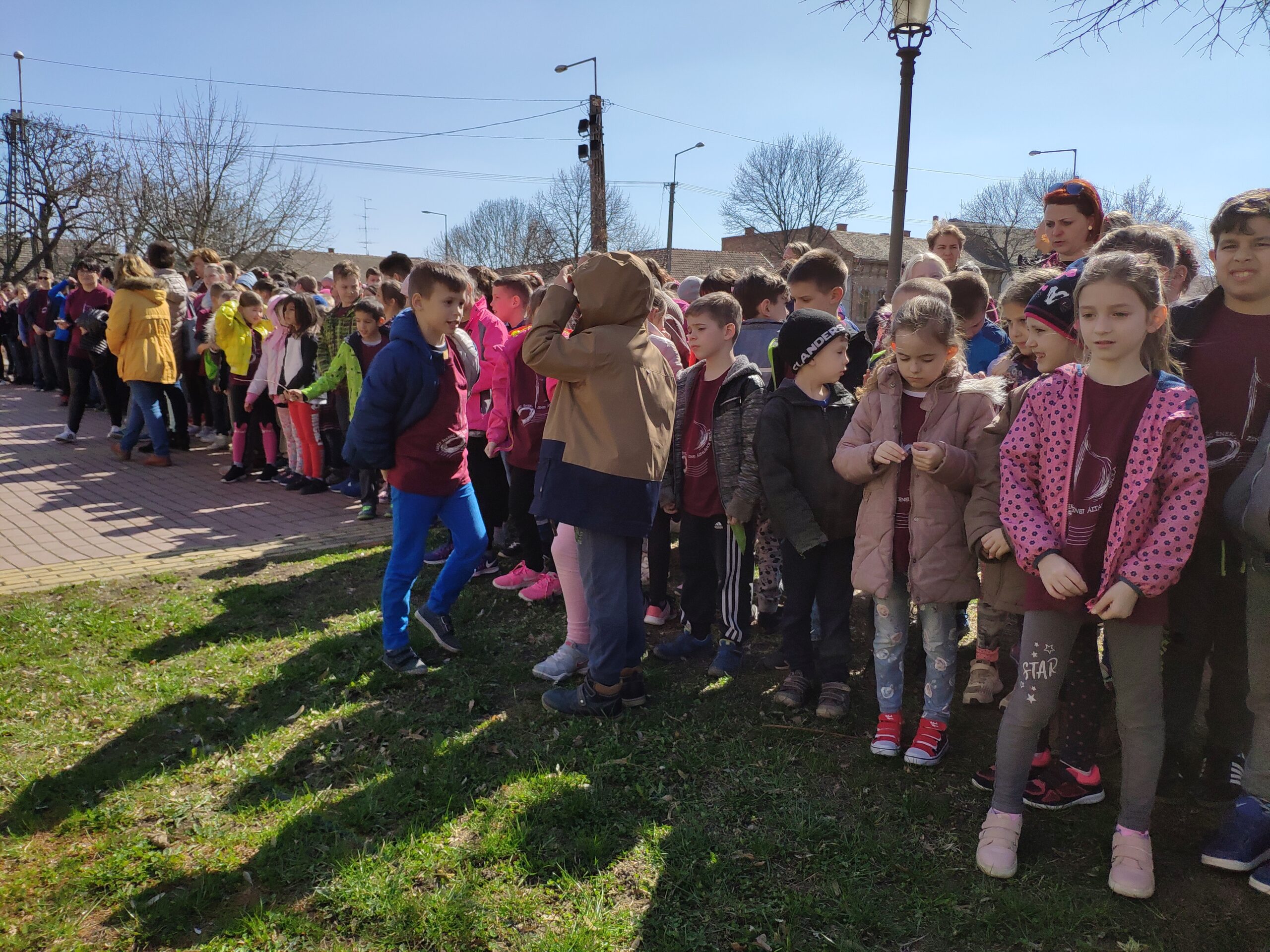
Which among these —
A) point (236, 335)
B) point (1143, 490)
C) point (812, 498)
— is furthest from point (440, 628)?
point (236, 335)

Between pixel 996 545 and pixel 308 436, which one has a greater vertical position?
pixel 996 545

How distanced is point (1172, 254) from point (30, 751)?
5.19 m

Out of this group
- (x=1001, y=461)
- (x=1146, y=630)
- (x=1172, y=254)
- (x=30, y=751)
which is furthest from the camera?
(x=30, y=751)

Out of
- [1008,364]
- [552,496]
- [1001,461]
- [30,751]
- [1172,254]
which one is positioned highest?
[1172,254]

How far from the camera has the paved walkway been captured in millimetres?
6551

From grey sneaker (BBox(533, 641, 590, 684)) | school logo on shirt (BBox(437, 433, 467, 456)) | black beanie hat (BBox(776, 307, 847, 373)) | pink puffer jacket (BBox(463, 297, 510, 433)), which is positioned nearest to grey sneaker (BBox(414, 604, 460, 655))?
grey sneaker (BBox(533, 641, 590, 684))

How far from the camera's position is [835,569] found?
407 centimetres

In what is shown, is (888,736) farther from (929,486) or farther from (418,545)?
(418,545)

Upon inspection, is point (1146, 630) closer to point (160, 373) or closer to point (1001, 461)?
point (1001, 461)

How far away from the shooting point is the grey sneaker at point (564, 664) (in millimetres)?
4457

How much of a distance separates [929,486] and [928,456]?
233mm

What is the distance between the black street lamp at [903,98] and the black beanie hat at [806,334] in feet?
10.8

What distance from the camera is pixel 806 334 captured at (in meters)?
4.02


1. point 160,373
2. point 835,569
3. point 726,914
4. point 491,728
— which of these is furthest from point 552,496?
point 160,373
